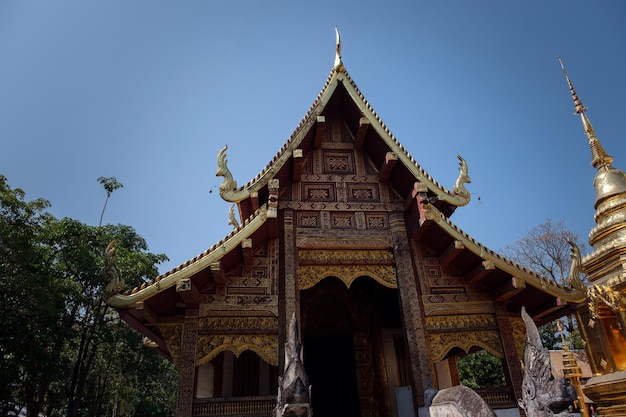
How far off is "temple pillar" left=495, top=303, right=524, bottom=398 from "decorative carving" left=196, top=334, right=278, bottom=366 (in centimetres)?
403

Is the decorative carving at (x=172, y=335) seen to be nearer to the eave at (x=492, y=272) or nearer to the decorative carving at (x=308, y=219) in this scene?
the decorative carving at (x=308, y=219)

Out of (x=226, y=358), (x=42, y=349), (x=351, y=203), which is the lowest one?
(x=226, y=358)

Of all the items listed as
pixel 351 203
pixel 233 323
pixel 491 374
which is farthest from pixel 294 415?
pixel 491 374

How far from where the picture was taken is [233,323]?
664 centimetres

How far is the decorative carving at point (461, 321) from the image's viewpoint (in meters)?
7.12

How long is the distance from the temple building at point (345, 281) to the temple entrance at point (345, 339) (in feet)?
0.20

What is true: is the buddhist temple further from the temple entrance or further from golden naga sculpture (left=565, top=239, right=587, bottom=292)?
the temple entrance

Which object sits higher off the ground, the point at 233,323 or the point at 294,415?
the point at 233,323

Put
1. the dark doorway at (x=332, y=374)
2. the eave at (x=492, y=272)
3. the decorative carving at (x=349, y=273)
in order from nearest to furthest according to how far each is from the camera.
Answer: the eave at (x=492, y=272) < the decorative carving at (x=349, y=273) < the dark doorway at (x=332, y=374)

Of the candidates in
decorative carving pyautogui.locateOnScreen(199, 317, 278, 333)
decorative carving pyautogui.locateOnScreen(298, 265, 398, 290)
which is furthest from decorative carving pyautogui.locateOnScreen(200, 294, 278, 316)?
decorative carving pyautogui.locateOnScreen(298, 265, 398, 290)

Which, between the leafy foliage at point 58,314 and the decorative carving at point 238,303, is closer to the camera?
the decorative carving at point 238,303

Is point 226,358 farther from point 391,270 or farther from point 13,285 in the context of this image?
point 13,285

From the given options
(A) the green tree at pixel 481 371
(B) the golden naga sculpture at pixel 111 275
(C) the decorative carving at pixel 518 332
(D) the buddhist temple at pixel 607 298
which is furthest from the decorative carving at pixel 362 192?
(A) the green tree at pixel 481 371

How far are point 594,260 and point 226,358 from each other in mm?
9944
